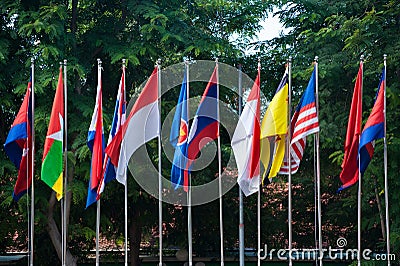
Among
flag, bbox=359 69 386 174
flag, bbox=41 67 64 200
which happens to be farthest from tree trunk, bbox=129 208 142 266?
flag, bbox=359 69 386 174

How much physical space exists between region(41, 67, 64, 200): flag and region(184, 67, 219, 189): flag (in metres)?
2.26

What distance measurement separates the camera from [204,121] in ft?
44.4

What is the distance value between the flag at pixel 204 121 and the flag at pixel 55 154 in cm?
226

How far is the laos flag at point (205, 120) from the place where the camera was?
1342 cm

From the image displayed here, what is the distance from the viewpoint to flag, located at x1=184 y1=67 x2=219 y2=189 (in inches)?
528

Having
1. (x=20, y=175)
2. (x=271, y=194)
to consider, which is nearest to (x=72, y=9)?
(x=20, y=175)

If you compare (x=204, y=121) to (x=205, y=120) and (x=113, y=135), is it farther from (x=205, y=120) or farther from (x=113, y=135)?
(x=113, y=135)

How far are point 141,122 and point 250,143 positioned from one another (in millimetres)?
2009

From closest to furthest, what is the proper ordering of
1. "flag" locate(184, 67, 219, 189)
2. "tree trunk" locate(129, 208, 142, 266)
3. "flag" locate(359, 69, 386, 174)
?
"flag" locate(359, 69, 386, 174), "flag" locate(184, 67, 219, 189), "tree trunk" locate(129, 208, 142, 266)

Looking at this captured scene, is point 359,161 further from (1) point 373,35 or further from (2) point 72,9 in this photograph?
(2) point 72,9

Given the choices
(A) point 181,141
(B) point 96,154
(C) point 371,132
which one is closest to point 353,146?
(C) point 371,132

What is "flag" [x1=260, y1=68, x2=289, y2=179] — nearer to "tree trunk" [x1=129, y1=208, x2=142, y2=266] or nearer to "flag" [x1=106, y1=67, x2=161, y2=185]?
"flag" [x1=106, y1=67, x2=161, y2=185]

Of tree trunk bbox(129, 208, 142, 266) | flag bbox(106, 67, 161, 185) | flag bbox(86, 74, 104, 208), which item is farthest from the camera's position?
tree trunk bbox(129, 208, 142, 266)

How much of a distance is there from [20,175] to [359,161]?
19.5ft
